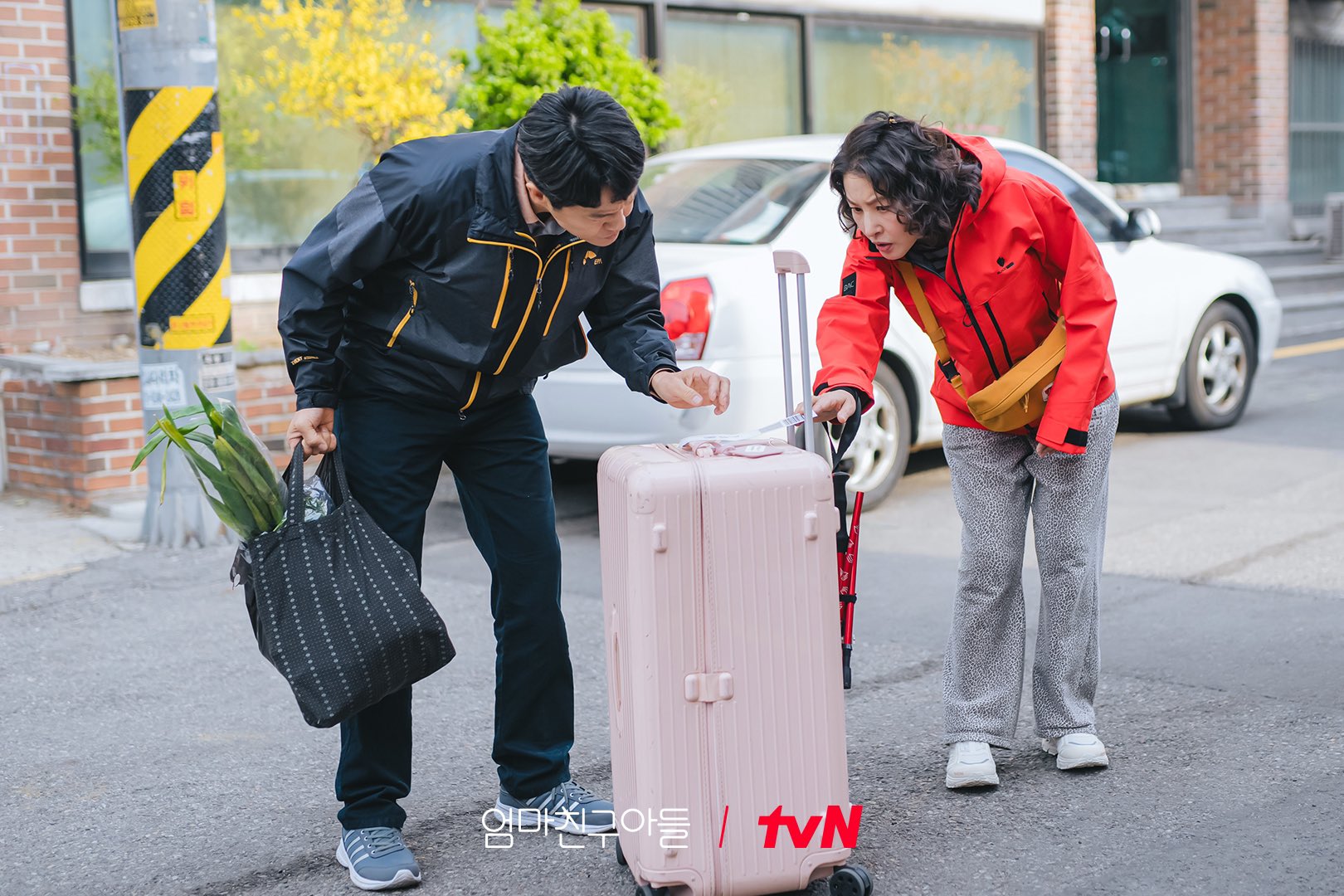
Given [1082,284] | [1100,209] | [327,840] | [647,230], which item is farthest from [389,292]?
[1100,209]

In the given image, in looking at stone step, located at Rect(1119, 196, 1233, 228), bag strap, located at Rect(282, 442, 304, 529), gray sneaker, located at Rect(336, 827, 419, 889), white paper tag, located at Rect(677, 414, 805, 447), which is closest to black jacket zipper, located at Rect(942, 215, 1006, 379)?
white paper tag, located at Rect(677, 414, 805, 447)

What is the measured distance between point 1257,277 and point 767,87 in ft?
15.2

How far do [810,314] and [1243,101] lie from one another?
10.7 m

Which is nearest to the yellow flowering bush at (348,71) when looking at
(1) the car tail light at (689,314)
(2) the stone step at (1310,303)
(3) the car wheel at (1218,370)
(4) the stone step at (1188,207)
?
(1) the car tail light at (689,314)

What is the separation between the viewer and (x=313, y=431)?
3.20 metres

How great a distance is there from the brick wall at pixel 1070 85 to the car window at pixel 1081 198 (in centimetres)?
639

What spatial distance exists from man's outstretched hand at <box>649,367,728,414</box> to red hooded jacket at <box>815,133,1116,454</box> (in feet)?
1.05

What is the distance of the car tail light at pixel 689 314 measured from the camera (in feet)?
20.5

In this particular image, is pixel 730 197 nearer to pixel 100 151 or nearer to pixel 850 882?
pixel 100 151

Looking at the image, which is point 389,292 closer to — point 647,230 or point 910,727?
point 647,230

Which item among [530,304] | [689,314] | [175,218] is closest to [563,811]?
[530,304]

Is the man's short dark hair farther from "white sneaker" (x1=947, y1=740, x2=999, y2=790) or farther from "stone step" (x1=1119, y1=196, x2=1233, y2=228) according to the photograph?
"stone step" (x1=1119, y1=196, x2=1233, y2=228)

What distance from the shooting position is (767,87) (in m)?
12.3

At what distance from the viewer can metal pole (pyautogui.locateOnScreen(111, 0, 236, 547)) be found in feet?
21.0
